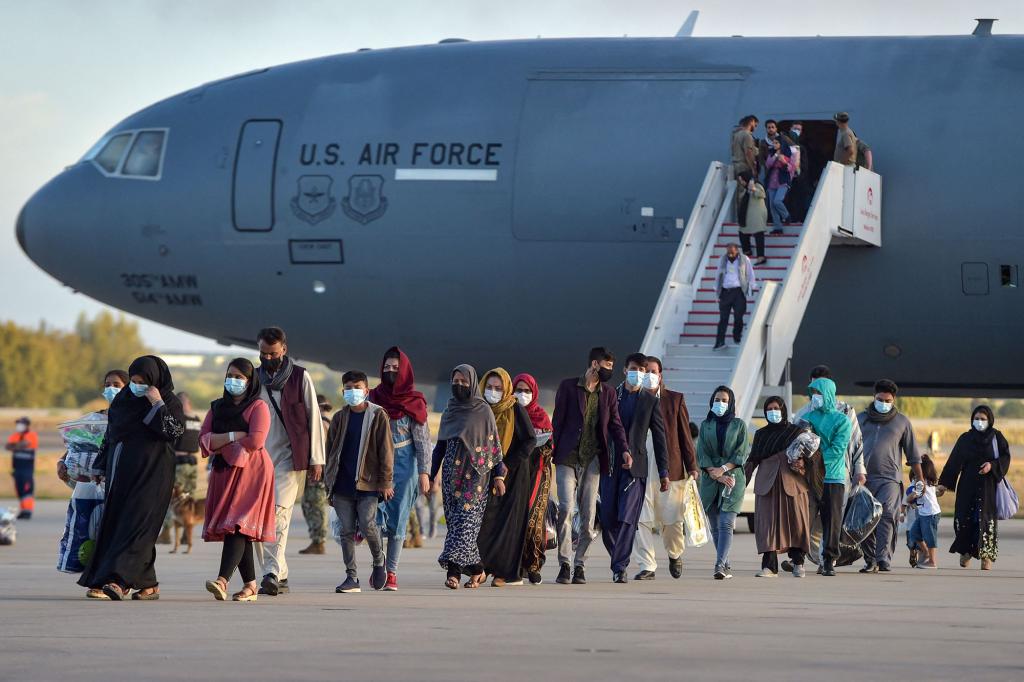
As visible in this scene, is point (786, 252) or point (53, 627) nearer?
point (53, 627)

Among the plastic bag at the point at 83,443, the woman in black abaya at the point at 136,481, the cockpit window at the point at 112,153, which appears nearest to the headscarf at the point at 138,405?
the woman in black abaya at the point at 136,481

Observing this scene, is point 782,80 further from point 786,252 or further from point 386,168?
point 386,168

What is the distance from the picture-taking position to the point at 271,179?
23.5 meters

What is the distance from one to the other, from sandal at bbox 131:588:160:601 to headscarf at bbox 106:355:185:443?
1.07m

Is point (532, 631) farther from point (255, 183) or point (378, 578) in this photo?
point (255, 183)

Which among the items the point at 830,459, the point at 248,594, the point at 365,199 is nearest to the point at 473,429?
the point at 248,594

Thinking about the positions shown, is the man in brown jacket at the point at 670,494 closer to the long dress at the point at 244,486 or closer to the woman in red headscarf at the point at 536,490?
the woman in red headscarf at the point at 536,490

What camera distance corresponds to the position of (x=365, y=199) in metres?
23.1

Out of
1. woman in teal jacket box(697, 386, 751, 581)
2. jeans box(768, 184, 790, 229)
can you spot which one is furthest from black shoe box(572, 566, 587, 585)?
jeans box(768, 184, 790, 229)

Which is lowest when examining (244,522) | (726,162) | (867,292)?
(244,522)

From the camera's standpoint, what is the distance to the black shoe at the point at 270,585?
13562 millimetres

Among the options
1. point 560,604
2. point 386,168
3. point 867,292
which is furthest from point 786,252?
point 560,604

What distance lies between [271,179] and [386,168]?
149cm

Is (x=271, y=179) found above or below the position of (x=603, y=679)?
above
